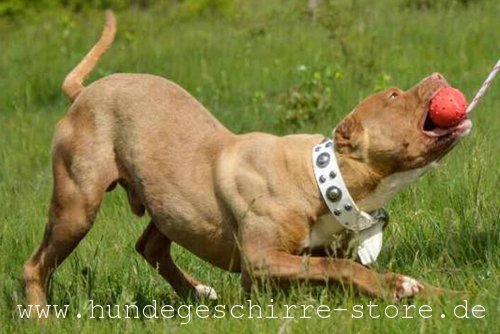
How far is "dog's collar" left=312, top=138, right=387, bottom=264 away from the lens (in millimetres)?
6000

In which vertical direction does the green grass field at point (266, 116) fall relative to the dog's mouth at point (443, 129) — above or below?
below

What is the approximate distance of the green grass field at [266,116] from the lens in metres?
6.03

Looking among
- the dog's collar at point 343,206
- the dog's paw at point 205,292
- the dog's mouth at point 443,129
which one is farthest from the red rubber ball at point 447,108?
the dog's paw at point 205,292

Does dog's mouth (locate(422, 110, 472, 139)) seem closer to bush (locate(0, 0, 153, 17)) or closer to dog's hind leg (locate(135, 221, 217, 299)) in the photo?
dog's hind leg (locate(135, 221, 217, 299))

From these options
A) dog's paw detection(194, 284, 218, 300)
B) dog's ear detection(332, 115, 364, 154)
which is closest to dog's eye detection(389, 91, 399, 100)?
dog's ear detection(332, 115, 364, 154)

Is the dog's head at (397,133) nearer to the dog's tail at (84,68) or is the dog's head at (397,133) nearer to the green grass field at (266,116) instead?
the green grass field at (266,116)

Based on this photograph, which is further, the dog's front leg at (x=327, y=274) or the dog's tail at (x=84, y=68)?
the dog's tail at (x=84, y=68)

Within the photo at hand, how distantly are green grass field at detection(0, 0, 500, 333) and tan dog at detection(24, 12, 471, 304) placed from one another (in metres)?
0.16

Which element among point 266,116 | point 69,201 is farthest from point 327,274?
point 266,116

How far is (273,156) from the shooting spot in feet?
20.6

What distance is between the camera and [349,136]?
19.8ft

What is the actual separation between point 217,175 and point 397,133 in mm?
1068

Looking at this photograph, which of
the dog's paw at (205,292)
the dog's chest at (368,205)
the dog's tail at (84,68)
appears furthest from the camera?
the dog's tail at (84,68)

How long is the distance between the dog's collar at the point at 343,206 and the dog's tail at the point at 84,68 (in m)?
1.99
